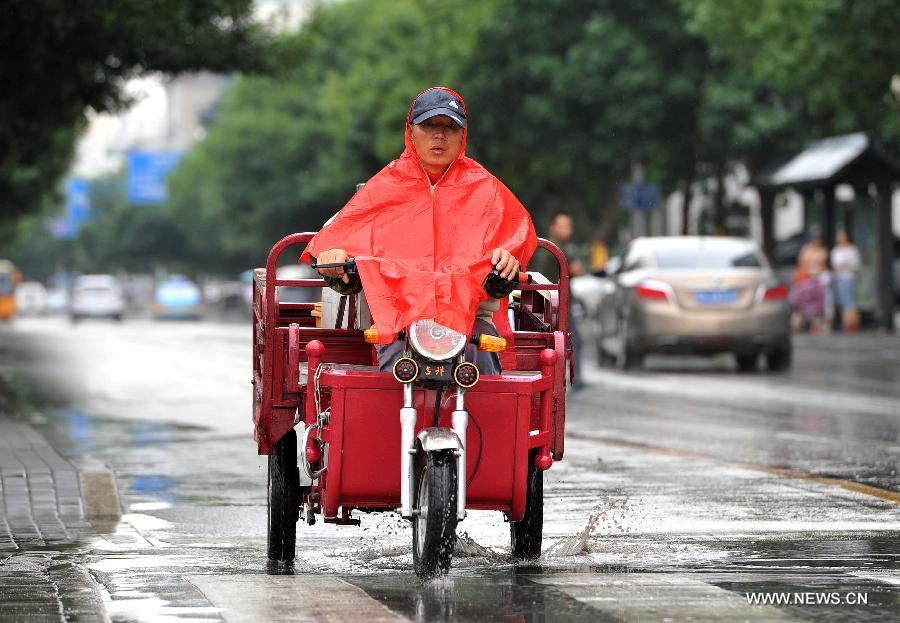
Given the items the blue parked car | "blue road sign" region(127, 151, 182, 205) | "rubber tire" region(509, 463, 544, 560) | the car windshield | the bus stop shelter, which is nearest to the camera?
"rubber tire" region(509, 463, 544, 560)

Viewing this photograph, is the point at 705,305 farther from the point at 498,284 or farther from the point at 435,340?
the point at 435,340

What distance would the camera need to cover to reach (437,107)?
7.21 m

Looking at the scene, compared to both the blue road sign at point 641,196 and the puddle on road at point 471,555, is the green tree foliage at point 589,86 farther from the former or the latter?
the puddle on road at point 471,555

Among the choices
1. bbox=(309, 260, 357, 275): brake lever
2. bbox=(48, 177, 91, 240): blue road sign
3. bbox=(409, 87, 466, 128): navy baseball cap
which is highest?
bbox=(48, 177, 91, 240): blue road sign

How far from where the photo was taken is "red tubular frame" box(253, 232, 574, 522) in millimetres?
7082

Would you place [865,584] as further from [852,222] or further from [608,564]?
[852,222]

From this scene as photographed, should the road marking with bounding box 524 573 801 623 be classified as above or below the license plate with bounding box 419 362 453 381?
below

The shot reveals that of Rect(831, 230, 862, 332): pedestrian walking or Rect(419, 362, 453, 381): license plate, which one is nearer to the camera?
Rect(419, 362, 453, 381): license plate

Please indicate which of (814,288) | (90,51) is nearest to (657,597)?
(90,51)

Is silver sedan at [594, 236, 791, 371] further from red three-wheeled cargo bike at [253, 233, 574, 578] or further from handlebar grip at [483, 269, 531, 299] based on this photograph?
handlebar grip at [483, 269, 531, 299]

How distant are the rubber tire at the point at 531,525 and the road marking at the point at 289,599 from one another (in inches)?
33.0

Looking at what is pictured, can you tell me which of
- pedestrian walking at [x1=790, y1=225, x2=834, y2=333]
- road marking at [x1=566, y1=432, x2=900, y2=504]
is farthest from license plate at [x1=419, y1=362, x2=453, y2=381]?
pedestrian walking at [x1=790, y1=225, x2=834, y2=333]

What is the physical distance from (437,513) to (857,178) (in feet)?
91.4

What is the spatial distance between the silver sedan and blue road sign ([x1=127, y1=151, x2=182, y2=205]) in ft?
228
